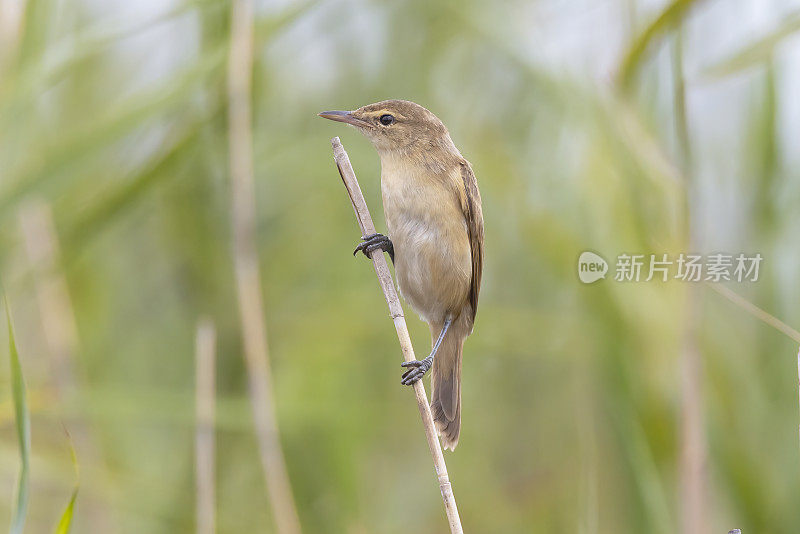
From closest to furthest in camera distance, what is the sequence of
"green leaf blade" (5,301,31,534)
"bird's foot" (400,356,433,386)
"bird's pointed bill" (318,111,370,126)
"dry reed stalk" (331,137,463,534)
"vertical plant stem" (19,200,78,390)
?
1. "green leaf blade" (5,301,31,534)
2. "dry reed stalk" (331,137,463,534)
3. "bird's foot" (400,356,433,386)
4. "bird's pointed bill" (318,111,370,126)
5. "vertical plant stem" (19,200,78,390)

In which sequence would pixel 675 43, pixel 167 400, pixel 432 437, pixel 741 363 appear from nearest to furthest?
pixel 432 437, pixel 675 43, pixel 167 400, pixel 741 363

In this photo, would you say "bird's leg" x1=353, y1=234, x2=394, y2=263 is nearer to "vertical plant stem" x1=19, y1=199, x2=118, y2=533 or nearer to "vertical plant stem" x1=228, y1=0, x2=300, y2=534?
"vertical plant stem" x1=228, y1=0, x2=300, y2=534

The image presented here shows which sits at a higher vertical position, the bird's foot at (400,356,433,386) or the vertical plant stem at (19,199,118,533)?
the vertical plant stem at (19,199,118,533)

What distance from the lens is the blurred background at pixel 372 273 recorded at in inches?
77.1

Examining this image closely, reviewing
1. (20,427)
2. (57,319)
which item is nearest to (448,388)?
(20,427)

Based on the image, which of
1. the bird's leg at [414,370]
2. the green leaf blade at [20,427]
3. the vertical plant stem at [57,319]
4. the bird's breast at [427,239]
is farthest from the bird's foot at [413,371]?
the vertical plant stem at [57,319]

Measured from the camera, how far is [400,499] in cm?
272

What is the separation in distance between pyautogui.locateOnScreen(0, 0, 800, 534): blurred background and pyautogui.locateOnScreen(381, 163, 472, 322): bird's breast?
355 mm

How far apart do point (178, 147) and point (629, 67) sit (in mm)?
1094

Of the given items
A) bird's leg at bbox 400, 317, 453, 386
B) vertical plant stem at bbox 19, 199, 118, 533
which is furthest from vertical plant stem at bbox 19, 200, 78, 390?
bird's leg at bbox 400, 317, 453, 386

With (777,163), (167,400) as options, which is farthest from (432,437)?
(777,163)

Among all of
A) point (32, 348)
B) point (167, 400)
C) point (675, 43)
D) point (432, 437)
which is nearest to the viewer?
point (432, 437)

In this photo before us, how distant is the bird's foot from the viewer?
1.44 meters

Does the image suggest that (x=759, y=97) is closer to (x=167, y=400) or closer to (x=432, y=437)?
(x=432, y=437)
